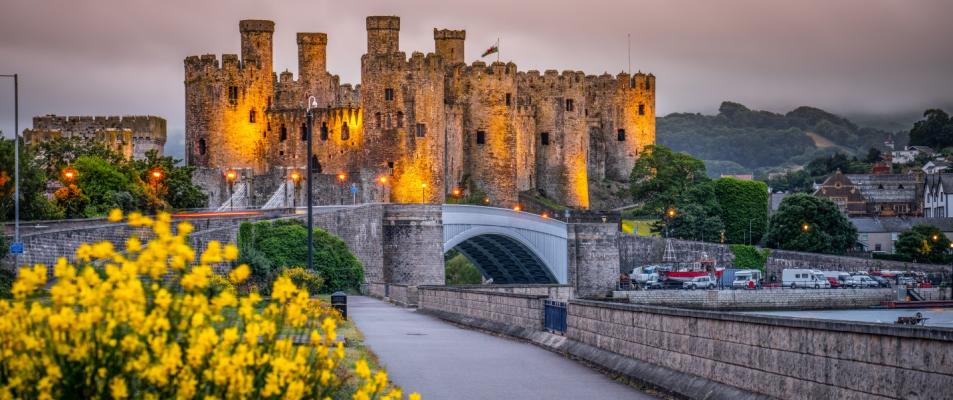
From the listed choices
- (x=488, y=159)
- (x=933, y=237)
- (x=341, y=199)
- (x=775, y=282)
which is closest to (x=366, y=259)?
(x=341, y=199)

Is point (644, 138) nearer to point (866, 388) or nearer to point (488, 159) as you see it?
point (488, 159)

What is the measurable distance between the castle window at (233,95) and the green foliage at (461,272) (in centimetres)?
1702

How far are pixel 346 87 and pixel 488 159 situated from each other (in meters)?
11.7

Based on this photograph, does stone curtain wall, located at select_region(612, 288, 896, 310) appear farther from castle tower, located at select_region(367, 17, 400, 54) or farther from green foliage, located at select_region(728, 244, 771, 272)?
castle tower, located at select_region(367, 17, 400, 54)

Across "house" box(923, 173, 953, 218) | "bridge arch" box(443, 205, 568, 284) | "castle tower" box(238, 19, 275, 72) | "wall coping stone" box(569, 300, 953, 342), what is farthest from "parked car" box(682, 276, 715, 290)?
"wall coping stone" box(569, 300, 953, 342)

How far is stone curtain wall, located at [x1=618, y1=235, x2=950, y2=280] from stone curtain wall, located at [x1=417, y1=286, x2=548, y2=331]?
57.7 meters

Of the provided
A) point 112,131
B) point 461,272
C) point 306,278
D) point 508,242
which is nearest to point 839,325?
point 306,278

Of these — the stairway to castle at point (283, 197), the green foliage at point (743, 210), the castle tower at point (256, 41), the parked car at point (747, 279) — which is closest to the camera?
the stairway to castle at point (283, 197)

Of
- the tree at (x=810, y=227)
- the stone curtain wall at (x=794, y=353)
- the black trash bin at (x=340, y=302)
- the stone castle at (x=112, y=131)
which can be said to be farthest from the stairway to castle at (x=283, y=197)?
the stone curtain wall at (x=794, y=353)

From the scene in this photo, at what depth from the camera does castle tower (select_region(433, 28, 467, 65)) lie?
347 ft

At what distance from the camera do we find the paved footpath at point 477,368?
19.1m

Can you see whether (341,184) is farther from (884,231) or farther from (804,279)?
(884,231)

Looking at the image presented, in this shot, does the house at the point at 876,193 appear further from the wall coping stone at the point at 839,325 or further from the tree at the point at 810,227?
the wall coping stone at the point at 839,325

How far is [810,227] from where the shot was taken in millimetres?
107000
